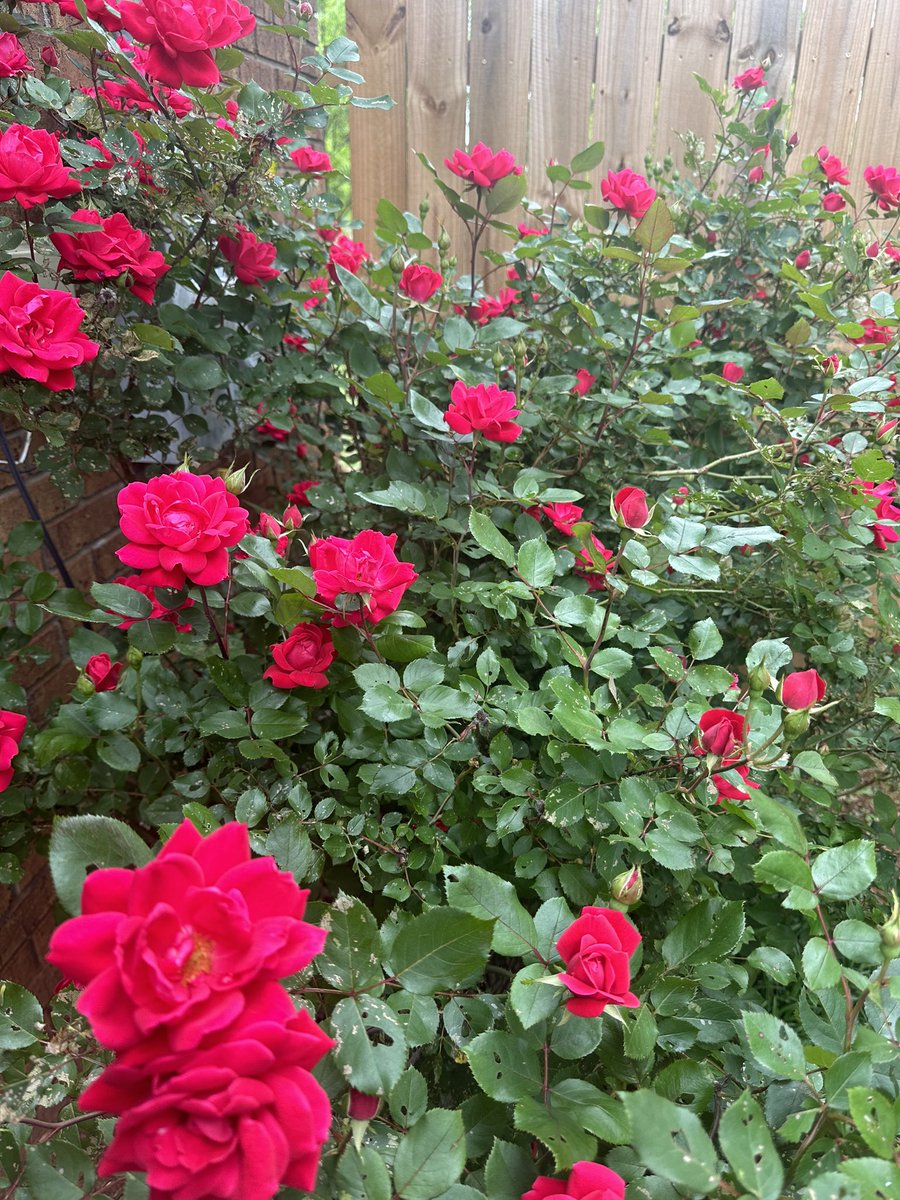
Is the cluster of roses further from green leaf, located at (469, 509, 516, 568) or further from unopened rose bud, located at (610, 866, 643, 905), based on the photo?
green leaf, located at (469, 509, 516, 568)

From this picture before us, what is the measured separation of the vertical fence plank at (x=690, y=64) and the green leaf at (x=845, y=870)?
7.68 feet

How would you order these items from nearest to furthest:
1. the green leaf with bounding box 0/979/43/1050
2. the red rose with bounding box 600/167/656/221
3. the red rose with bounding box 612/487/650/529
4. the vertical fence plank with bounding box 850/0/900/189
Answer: the green leaf with bounding box 0/979/43/1050 → the red rose with bounding box 612/487/650/529 → the red rose with bounding box 600/167/656/221 → the vertical fence plank with bounding box 850/0/900/189

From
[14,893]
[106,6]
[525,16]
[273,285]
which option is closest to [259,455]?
[273,285]

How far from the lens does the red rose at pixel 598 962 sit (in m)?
0.45

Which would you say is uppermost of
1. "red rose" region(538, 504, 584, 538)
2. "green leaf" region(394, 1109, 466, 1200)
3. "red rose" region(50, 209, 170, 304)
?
"red rose" region(50, 209, 170, 304)

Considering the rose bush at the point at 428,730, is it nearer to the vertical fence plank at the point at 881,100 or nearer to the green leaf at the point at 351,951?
the green leaf at the point at 351,951

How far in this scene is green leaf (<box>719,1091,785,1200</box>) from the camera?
38 cm

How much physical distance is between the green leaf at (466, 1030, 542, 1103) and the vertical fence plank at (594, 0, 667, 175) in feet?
7.91

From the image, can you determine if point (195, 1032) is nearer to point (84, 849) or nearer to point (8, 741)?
point (84, 849)

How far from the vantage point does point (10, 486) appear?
46.8 inches

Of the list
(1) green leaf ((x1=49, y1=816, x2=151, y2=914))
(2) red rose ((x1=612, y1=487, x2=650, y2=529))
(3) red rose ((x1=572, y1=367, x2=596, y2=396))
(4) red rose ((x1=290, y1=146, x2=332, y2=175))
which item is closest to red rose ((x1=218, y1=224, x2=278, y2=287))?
(4) red rose ((x1=290, y1=146, x2=332, y2=175))

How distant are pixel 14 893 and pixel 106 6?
1359 millimetres

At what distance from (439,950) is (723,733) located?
31cm

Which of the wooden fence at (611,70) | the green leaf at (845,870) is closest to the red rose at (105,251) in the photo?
the green leaf at (845,870)
